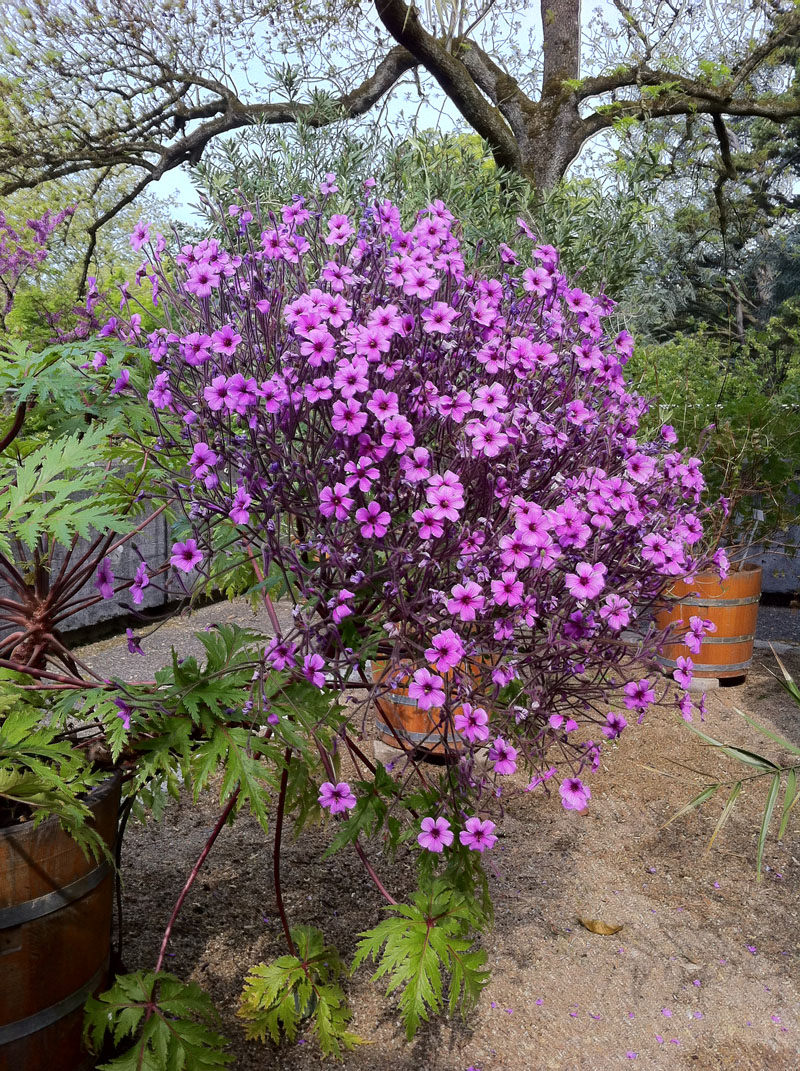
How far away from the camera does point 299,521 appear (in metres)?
2.08

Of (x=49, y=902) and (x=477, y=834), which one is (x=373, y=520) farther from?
(x=49, y=902)

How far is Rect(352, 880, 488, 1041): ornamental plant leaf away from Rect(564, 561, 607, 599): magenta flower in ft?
2.56

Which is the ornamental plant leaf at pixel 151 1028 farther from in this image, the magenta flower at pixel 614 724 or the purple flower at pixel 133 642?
the magenta flower at pixel 614 724

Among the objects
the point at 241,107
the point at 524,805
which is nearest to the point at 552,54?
the point at 241,107

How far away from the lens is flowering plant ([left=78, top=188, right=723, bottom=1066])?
66.6 inches

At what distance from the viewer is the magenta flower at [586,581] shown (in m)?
1.67

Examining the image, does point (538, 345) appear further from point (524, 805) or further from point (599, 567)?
point (524, 805)

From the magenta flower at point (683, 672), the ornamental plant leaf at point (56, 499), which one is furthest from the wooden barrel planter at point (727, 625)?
the ornamental plant leaf at point (56, 499)

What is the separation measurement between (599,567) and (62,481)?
3.69ft

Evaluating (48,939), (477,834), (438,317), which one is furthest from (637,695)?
(48,939)

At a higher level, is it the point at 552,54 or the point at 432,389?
the point at 552,54

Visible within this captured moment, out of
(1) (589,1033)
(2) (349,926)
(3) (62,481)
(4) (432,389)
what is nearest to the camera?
(3) (62,481)

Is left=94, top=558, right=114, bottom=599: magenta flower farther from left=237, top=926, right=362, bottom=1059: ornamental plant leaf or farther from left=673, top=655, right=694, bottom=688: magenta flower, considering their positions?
left=673, top=655, right=694, bottom=688: magenta flower

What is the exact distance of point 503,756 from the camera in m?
1.69
